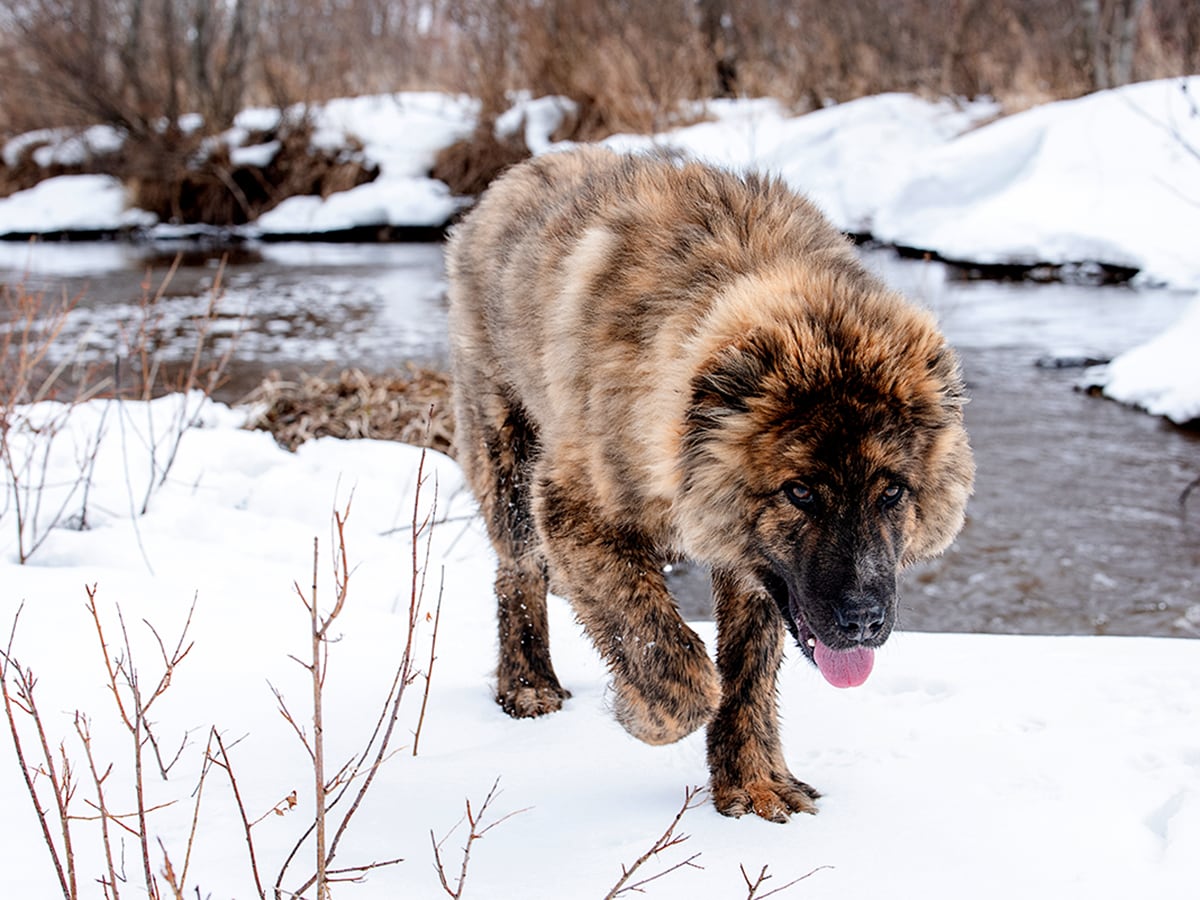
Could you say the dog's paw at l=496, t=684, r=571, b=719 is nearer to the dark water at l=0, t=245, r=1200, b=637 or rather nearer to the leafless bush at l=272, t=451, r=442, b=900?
the leafless bush at l=272, t=451, r=442, b=900

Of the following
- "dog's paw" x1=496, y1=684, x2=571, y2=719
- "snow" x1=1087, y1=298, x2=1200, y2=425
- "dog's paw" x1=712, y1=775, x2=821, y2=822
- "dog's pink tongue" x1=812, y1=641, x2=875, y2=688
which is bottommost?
"snow" x1=1087, y1=298, x2=1200, y2=425

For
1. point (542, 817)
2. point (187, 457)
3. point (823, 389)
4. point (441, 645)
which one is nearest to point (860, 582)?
point (823, 389)

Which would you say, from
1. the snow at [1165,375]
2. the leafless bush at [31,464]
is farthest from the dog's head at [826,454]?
the snow at [1165,375]

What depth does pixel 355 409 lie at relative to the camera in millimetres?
7633

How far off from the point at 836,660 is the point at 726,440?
0.61 metres

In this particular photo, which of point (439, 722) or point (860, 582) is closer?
point (860, 582)

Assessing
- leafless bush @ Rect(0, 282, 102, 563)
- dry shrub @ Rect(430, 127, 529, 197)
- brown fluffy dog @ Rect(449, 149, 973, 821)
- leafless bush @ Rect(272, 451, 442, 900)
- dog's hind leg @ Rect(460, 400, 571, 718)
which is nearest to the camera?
leafless bush @ Rect(272, 451, 442, 900)

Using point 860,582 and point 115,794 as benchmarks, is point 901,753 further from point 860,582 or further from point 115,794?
point 115,794

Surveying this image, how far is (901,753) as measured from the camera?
3059mm

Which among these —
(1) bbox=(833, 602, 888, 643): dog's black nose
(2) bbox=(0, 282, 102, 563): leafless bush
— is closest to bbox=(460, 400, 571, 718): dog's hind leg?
(1) bbox=(833, 602, 888, 643): dog's black nose

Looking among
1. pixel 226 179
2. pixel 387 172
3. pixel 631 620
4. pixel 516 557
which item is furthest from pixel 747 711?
pixel 226 179

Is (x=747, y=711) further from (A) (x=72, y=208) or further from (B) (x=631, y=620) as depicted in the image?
(A) (x=72, y=208)

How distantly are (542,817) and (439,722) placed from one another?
0.76m

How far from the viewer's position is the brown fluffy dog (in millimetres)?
2654
